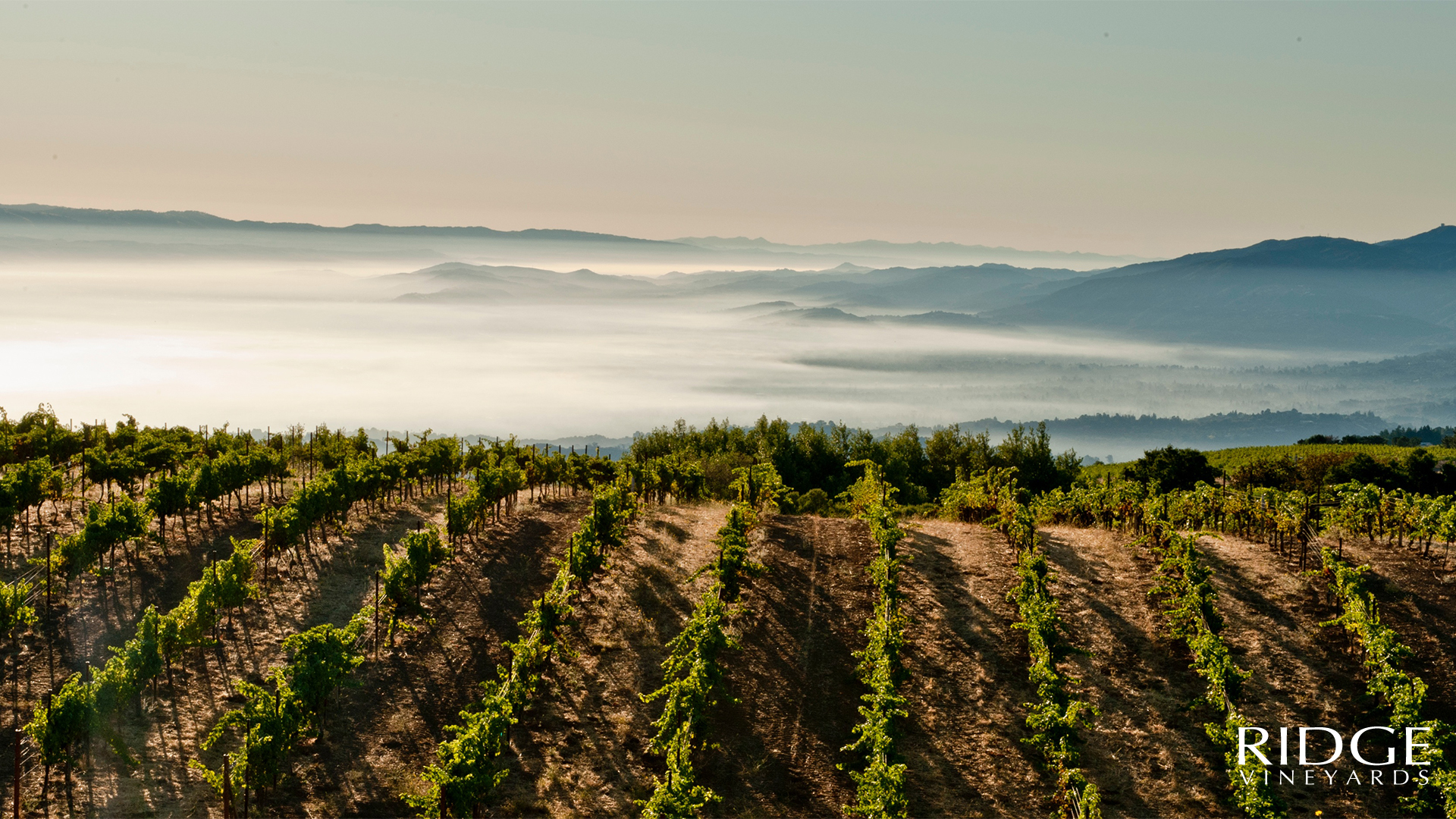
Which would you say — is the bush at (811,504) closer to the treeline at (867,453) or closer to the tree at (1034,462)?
the treeline at (867,453)

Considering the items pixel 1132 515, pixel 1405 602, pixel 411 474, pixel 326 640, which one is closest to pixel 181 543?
pixel 411 474

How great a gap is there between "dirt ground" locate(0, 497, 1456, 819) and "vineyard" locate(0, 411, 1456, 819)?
82mm

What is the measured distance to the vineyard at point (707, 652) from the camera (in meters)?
Result: 16.2

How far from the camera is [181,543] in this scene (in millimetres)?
27109

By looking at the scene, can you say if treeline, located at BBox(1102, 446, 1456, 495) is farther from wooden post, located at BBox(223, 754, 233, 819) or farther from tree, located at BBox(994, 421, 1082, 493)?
wooden post, located at BBox(223, 754, 233, 819)

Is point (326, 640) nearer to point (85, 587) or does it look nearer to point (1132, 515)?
point (85, 587)

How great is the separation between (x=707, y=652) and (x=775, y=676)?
2462mm

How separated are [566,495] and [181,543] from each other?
46.7ft

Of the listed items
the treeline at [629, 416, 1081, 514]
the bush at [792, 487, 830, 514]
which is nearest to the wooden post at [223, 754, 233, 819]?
the bush at [792, 487, 830, 514]

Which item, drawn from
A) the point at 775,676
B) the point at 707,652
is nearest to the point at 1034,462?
the point at 775,676

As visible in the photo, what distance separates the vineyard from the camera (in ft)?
53.1

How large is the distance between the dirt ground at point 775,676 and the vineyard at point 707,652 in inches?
3.2

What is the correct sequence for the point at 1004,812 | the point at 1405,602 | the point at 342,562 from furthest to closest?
the point at 342,562
the point at 1405,602
the point at 1004,812

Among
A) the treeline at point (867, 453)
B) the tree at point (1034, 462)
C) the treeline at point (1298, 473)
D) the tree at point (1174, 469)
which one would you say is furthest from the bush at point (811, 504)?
the tree at point (1034, 462)
